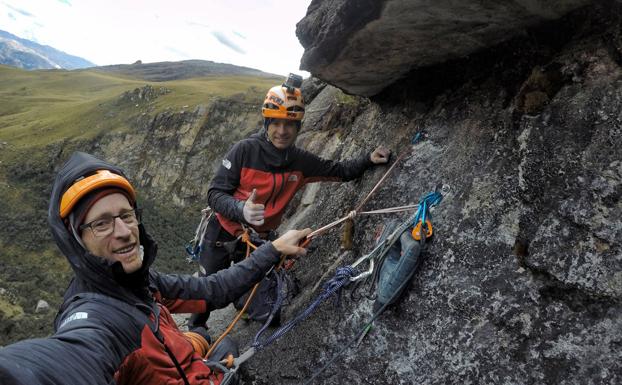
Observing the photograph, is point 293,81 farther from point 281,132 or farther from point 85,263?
point 85,263

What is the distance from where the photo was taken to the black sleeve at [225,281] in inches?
170

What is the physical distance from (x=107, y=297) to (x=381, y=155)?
12.9 feet

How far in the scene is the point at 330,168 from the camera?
6348 mm

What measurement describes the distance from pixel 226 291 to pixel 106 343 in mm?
1820

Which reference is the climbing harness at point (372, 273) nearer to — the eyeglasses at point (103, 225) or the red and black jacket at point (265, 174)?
the red and black jacket at point (265, 174)

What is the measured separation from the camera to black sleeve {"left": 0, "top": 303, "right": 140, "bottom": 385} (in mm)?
1999

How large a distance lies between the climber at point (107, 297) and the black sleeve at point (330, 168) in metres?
3.14

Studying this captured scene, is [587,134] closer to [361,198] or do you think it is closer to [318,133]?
[361,198]

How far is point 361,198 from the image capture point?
234 inches

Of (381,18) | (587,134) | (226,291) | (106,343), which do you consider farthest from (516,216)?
(106,343)

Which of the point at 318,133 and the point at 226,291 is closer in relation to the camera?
the point at 226,291

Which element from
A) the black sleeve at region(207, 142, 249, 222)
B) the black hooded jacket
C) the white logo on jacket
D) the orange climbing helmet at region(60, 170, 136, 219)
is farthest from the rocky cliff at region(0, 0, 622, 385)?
the orange climbing helmet at region(60, 170, 136, 219)

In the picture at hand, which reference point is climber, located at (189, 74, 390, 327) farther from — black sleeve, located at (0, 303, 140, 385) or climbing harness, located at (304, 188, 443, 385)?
black sleeve, located at (0, 303, 140, 385)

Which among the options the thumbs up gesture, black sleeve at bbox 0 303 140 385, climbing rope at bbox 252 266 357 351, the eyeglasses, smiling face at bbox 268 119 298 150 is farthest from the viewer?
smiling face at bbox 268 119 298 150
